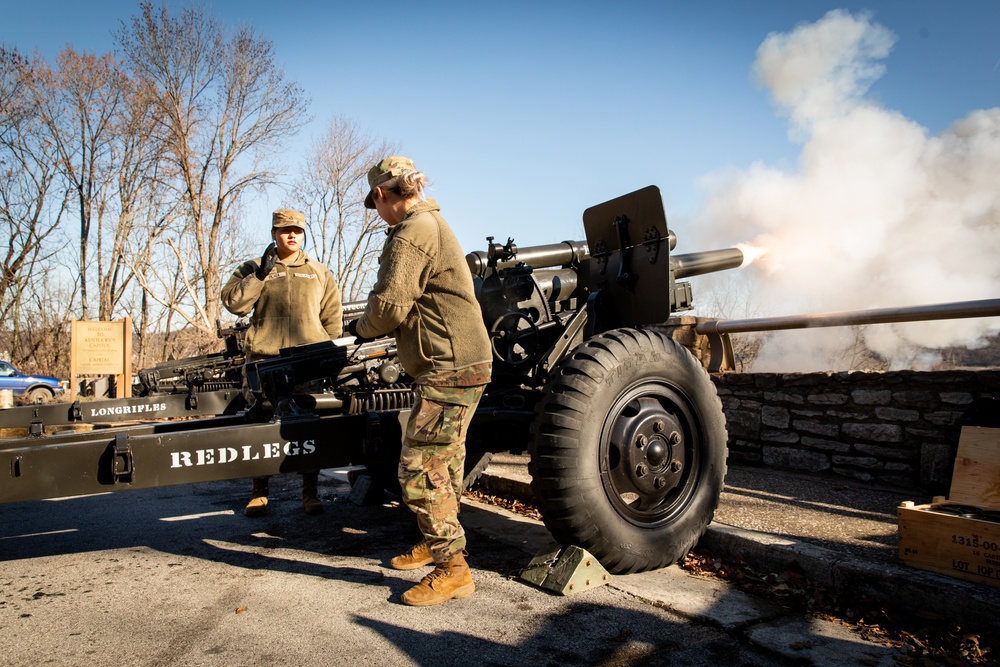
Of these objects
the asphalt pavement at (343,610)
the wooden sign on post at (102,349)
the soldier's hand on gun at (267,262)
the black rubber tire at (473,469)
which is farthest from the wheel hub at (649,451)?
the wooden sign on post at (102,349)

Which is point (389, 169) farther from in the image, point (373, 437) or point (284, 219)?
point (284, 219)

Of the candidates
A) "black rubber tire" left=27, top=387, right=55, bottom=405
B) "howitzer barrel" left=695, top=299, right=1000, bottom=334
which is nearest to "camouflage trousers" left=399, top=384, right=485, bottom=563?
"howitzer barrel" left=695, top=299, right=1000, bottom=334

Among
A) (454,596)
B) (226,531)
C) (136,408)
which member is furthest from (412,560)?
(136,408)

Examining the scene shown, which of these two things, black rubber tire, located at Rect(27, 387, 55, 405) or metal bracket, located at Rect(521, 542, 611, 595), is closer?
metal bracket, located at Rect(521, 542, 611, 595)

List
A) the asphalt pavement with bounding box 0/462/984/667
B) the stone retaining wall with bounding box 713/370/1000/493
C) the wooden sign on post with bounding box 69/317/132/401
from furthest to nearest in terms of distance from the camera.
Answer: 1. the wooden sign on post with bounding box 69/317/132/401
2. the stone retaining wall with bounding box 713/370/1000/493
3. the asphalt pavement with bounding box 0/462/984/667

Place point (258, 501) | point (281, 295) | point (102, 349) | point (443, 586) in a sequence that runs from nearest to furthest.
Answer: point (443, 586), point (258, 501), point (281, 295), point (102, 349)

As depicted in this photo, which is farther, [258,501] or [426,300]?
[258,501]

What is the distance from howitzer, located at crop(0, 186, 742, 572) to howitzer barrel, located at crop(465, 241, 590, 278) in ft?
0.07

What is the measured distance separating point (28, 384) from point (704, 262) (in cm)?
2279

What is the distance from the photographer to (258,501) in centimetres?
508

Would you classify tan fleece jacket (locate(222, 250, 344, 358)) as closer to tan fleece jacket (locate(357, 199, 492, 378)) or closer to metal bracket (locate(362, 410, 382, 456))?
metal bracket (locate(362, 410, 382, 456))

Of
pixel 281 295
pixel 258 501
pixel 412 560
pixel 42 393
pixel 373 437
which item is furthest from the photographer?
pixel 42 393

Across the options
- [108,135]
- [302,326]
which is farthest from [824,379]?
[108,135]

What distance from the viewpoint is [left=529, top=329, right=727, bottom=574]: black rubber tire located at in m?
3.35
